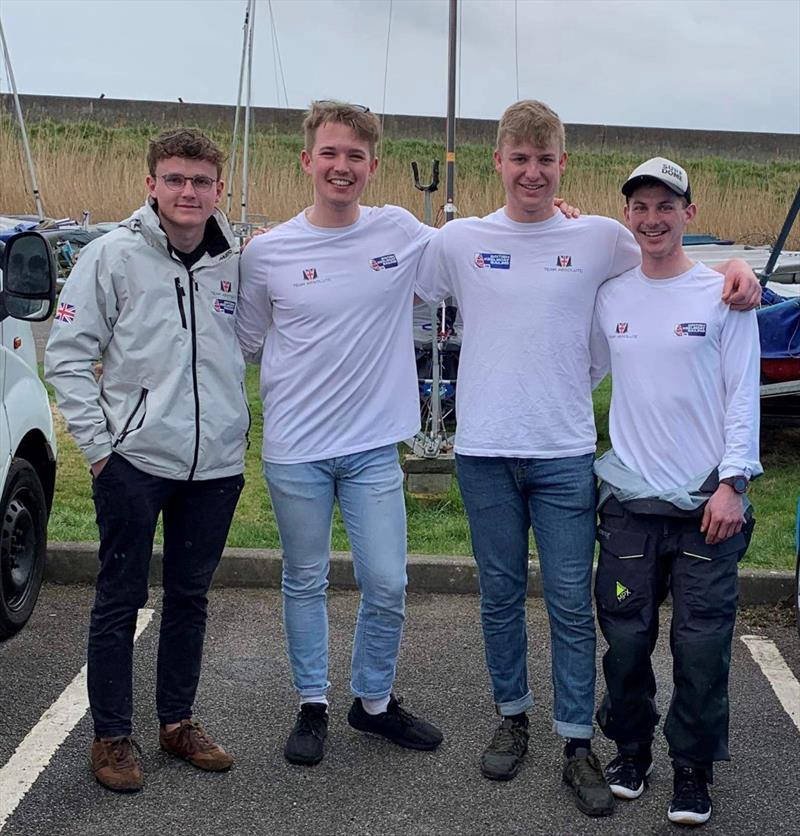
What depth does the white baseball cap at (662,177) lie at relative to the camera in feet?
11.8

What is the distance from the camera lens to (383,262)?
3928 mm

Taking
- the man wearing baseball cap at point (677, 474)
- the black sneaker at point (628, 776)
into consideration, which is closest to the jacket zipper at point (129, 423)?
the man wearing baseball cap at point (677, 474)

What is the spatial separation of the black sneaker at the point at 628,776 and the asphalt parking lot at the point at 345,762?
5 cm

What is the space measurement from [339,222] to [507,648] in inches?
61.1

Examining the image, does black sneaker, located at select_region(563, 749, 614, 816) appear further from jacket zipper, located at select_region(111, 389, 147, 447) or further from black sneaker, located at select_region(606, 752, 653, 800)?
jacket zipper, located at select_region(111, 389, 147, 447)

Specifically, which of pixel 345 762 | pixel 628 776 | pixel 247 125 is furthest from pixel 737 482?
pixel 247 125

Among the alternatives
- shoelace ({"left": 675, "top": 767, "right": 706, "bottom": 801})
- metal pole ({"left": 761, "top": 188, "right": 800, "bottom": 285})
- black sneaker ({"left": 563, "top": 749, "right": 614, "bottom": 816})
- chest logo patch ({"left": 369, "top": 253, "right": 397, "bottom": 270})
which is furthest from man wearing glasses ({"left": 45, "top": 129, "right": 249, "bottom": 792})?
metal pole ({"left": 761, "top": 188, "right": 800, "bottom": 285})

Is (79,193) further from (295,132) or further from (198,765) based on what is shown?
(198,765)

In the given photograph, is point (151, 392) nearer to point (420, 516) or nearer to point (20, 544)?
point (20, 544)

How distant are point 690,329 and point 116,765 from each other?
7.58 ft

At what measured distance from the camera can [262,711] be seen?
14.8 ft

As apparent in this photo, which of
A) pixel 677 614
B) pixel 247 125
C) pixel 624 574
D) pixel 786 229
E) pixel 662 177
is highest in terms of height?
pixel 247 125

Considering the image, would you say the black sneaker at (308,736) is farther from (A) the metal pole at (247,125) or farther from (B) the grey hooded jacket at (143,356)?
(A) the metal pole at (247,125)

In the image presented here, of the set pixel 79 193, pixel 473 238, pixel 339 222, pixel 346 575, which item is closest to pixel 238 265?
pixel 339 222
